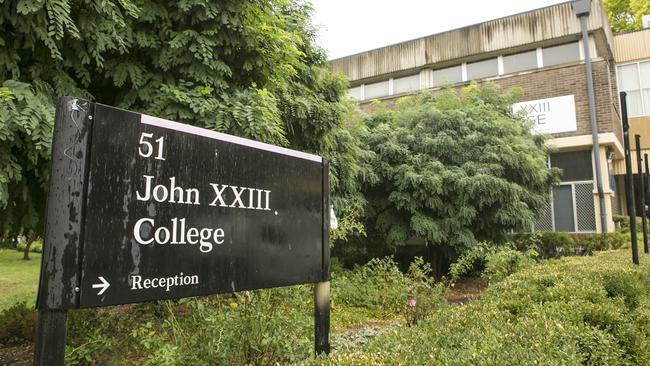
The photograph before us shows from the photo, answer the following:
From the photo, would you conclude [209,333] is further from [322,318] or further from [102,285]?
[102,285]

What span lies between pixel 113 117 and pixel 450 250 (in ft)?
30.7

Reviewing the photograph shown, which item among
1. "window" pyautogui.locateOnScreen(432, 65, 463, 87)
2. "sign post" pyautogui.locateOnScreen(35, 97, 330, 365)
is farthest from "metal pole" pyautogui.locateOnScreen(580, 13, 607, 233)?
"sign post" pyautogui.locateOnScreen(35, 97, 330, 365)

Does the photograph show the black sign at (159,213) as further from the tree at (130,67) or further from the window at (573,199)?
the window at (573,199)

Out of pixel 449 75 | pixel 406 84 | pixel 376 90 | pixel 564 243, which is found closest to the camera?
pixel 564 243

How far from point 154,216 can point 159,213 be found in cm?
2

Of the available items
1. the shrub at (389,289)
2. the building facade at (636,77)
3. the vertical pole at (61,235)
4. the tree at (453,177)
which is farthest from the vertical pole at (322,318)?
the building facade at (636,77)

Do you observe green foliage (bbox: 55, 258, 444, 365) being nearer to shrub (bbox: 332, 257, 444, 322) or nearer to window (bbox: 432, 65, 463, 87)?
shrub (bbox: 332, 257, 444, 322)

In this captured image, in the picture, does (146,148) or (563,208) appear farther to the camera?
(563,208)

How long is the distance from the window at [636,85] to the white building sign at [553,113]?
4.37 metres

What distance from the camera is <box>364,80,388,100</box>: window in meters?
18.2

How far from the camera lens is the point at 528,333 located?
8.66 ft

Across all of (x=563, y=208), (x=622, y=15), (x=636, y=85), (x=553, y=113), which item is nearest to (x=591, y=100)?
(x=553, y=113)

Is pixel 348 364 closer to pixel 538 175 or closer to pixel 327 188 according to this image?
pixel 327 188

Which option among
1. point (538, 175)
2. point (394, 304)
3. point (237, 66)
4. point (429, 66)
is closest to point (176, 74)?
point (237, 66)
